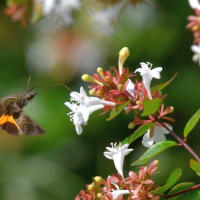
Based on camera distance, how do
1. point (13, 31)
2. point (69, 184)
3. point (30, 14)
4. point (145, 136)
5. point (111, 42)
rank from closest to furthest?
point (145, 136) < point (30, 14) < point (69, 184) < point (111, 42) < point (13, 31)

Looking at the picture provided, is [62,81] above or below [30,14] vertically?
above

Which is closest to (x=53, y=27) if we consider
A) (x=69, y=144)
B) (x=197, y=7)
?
(x=69, y=144)

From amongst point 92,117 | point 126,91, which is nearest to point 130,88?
point 126,91

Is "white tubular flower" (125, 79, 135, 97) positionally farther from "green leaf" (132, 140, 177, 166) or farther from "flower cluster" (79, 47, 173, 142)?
"green leaf" (132, 140, 177, 166)

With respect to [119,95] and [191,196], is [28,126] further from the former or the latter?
[191,196]

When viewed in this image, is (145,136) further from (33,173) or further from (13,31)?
(13,31)

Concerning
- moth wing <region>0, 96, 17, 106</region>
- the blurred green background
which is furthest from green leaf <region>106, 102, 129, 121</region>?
the blurred green background
